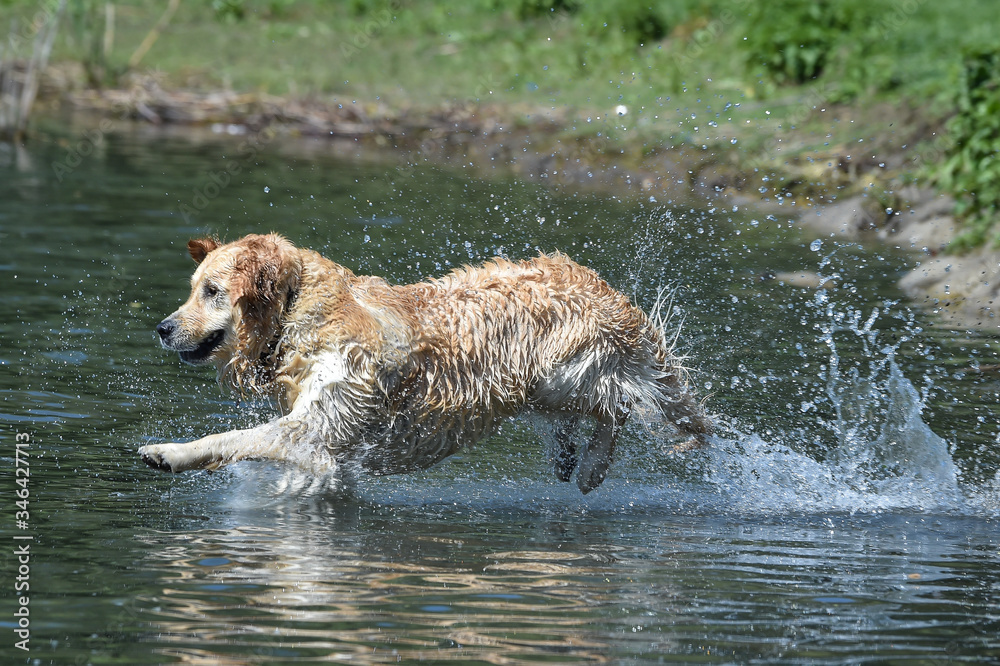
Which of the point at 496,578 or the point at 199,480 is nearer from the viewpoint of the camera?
the point at 496,578

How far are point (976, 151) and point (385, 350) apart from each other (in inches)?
359

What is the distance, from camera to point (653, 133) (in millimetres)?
17203

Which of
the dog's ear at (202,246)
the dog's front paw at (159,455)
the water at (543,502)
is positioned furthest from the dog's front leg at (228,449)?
the dog's ear at (202,246)

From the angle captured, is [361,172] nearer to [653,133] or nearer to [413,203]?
[413,203]

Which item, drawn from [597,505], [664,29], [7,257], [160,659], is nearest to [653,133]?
[664,29]

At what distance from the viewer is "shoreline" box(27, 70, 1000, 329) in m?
11.9

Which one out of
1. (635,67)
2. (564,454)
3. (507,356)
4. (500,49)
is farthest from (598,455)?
(500,49)

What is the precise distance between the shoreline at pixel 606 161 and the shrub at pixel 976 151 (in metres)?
0.22

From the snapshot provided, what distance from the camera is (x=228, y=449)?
237 inches

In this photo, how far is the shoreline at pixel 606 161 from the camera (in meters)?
11.9

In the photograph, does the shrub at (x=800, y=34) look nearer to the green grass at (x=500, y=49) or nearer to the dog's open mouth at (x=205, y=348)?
the green grass at (x=500, y=49)

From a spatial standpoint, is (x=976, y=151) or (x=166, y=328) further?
(x=976, y=151)

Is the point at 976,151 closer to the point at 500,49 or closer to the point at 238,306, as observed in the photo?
A: the point at 238,306

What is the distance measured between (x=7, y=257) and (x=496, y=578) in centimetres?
761
